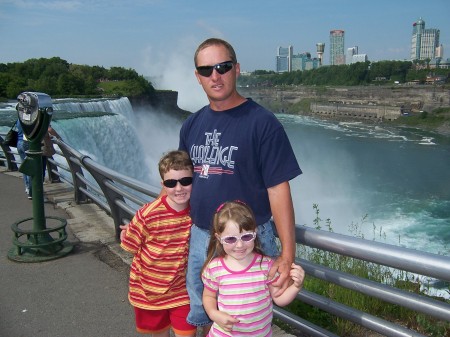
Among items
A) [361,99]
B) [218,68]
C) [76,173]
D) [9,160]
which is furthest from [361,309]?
[361,99]

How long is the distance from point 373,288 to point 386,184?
4568 centimetres

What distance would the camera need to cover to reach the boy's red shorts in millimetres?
2502

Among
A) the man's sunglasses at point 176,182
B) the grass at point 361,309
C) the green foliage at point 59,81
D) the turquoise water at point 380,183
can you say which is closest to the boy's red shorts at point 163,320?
the man's sunglasses at point 176,182

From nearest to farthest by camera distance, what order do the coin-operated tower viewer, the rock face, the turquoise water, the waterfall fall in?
the coin-operated tower viewer, the waterfall, the turquoise water, the rock face

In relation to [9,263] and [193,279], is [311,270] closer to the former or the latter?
[193,279]

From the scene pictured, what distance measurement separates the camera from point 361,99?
107 meters

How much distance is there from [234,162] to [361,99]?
111 meters

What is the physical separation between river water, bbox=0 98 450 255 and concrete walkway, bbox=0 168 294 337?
11.0 feet

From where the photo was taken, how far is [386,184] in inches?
1778

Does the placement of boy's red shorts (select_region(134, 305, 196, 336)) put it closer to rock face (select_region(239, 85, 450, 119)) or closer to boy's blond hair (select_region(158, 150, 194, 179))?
boy's blond hair (select_region(158, 150, 194, 179))

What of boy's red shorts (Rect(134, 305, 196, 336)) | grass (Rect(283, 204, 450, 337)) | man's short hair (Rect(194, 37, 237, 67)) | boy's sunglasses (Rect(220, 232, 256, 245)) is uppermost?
man's short hair (Rect(194, 37, 237, 67))

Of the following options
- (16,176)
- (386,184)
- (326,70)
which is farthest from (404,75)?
(16,176)

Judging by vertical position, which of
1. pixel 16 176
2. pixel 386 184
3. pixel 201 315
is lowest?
pixel 386 184

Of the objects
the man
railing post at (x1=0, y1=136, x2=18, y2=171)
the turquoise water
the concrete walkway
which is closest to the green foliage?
the turquoise water
